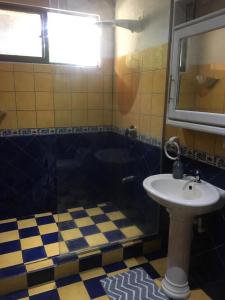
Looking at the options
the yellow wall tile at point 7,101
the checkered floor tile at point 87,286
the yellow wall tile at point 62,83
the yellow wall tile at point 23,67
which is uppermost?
the yellow wall tile at point 23,67

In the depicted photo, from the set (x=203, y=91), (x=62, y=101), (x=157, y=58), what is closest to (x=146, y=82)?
(x=157, y=58)

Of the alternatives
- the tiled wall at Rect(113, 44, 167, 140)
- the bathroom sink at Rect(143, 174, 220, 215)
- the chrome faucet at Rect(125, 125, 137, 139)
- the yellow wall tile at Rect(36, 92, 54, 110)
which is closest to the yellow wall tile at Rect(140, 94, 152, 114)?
the tiled wall at Rect(113, 44, 167, 140)

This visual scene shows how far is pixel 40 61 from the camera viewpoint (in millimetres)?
2252

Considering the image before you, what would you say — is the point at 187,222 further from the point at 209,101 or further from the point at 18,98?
the point at 18,98

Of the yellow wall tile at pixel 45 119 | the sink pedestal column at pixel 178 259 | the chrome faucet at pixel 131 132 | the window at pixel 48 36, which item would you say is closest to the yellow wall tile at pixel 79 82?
the window at pixel 48 36

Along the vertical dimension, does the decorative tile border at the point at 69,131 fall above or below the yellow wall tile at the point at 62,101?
below

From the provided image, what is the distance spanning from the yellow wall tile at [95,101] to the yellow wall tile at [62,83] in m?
0.23

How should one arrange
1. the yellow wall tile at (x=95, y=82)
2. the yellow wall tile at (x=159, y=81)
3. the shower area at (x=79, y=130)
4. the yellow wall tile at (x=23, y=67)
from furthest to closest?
the yellow wall tile at (x=95, y=82)
the yellow wall tile at (x=23, y=67)
the shower area at (x=79, y=130)
the yellow wall tile at (x=159, y=81)

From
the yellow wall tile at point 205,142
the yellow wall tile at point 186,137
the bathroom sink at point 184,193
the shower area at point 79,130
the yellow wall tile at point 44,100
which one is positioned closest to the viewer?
the bathroom sink at point 184,193

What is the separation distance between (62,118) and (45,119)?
0.16 m

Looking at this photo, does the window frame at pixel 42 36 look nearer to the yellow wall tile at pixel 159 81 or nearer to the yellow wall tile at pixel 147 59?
the yellow wall tile at pixel 147 59

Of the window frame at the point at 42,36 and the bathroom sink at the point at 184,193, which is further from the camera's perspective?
the window frame at the point at 42,36

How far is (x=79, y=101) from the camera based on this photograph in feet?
7.77

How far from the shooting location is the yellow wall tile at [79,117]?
2.39 meters
